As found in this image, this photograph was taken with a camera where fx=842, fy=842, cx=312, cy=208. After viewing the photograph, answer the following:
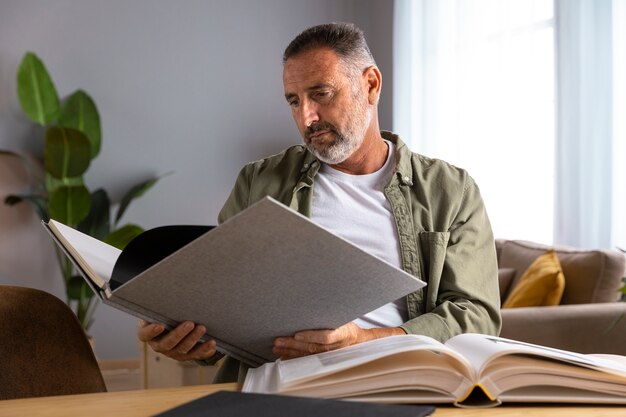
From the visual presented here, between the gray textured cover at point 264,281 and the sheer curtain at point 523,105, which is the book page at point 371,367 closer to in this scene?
the gray textured cover at point 264,281

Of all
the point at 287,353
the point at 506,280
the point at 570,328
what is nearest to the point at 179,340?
the point at 287,353

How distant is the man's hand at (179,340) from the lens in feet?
3.64

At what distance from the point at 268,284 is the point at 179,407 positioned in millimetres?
197

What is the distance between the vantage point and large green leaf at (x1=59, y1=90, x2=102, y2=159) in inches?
189

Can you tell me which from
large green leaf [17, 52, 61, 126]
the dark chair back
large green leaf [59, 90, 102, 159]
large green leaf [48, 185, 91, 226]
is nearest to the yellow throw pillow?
the dark chair back

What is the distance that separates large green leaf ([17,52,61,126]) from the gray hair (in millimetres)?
3382

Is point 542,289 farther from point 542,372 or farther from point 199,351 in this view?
point 542,372

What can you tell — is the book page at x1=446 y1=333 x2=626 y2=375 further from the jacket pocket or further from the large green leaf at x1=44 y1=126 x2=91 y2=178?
the large green leaf at x1=44 y1=126 x2=91 y2=178

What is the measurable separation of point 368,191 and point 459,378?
2.72 feet

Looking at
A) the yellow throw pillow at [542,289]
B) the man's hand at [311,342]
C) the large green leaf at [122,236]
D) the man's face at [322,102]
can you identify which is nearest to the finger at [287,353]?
the man's hand at [311,342]

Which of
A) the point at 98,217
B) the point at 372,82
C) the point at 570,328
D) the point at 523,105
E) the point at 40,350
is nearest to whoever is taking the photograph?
the point at 40,350

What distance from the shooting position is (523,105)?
4102 millimetres

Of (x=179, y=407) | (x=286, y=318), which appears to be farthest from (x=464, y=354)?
(x=179, y=407)

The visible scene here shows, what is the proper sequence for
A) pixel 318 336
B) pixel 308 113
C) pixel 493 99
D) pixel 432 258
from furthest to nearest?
pixel 493 99, pixel 308 113, pixel 432 258, pixel 318 336
